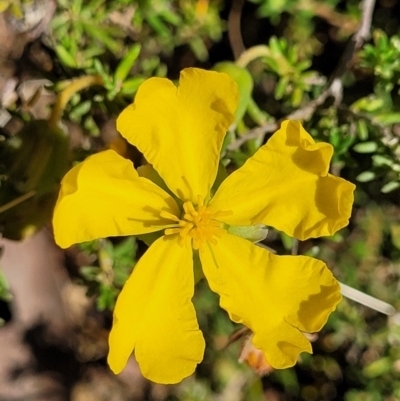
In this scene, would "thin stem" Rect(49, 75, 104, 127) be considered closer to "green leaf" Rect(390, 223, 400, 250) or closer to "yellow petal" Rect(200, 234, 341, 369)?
"yellow petal" Rect(200, 234, 341, 369)

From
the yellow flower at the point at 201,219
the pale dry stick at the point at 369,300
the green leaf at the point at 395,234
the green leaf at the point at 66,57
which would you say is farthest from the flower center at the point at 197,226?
the green leaf at the point at 395,234

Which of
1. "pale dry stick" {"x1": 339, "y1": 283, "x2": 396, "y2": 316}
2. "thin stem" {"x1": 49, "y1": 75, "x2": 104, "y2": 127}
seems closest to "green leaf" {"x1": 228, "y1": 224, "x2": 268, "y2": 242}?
"pale dry stick" {"x1": 339, "y1": 283, "x2": 396, "y2": 316}

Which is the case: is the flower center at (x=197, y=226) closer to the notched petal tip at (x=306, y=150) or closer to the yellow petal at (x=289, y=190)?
the yellow petal at (x=289, y=190)

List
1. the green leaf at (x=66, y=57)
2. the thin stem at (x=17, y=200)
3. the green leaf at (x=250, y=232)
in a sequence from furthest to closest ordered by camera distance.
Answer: the green leaf at (x=66, y=57) < the thin stem at (x=17, y=200) < the green leaf at (x=250, y=232)

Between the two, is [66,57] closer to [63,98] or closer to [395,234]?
[63,98]

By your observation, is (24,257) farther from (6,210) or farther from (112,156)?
(112,156)

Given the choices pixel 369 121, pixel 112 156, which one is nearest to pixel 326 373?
pixel 369 121
